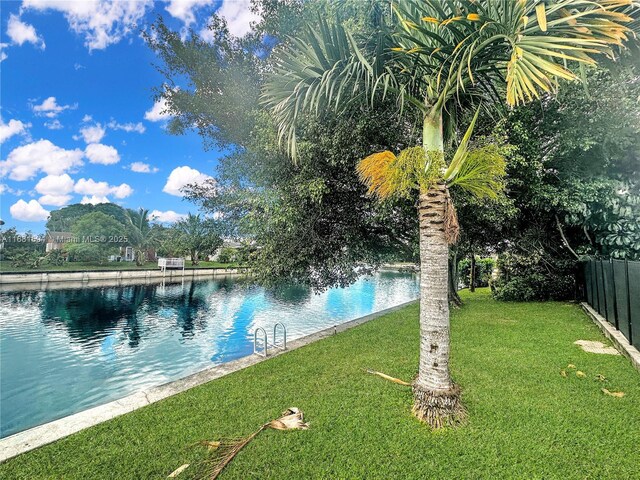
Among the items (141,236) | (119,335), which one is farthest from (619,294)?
(141,236)

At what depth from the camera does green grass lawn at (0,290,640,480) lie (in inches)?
117

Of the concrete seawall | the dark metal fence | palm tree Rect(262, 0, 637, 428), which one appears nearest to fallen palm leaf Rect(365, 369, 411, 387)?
palm tree Rect(262, 0, 637, 428)

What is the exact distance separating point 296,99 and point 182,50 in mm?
8338

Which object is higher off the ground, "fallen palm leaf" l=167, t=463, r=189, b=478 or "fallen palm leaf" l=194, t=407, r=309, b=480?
"fallen palm leaf" l=194, t=407, r=309, b=480

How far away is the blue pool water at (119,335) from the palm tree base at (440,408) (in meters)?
6.43

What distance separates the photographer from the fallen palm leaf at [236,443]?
9.93 ft

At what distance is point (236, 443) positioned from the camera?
340 cm

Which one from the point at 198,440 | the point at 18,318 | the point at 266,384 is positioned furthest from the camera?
the point at 18,318

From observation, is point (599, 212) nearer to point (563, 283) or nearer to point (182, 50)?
point (563, 283)

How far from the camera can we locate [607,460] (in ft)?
9.66

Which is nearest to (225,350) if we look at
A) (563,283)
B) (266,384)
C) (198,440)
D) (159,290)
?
(266,384)

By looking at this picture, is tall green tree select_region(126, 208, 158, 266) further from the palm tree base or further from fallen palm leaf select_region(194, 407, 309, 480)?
the palm tree base

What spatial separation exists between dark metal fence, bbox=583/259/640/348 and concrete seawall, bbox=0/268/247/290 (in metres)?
21.2

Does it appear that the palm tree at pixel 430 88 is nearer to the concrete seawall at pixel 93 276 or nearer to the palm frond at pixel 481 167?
the palm frond at pixel 481 167
